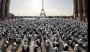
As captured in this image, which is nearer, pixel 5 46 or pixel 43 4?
pixel 5 46

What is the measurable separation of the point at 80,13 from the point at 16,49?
51.0ft

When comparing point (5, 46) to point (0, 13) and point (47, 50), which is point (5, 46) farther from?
point (0, 13)

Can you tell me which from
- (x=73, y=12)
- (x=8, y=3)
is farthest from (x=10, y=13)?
(x=73, y=12)

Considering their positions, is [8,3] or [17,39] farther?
[8,3]

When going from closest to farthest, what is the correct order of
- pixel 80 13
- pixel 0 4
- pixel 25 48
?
pixel 25 48
pixel 80 13
pixel 0 4

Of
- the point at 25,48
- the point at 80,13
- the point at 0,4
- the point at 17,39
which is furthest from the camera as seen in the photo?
the point at 0,4

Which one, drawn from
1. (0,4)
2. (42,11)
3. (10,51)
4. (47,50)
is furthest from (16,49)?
(42,11)

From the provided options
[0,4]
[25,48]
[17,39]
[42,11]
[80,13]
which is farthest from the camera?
[42,11]

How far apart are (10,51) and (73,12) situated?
17.9 metres

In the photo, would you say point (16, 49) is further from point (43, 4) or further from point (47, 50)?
point (43, 4)

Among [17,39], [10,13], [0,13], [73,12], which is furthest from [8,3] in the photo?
[17,39]

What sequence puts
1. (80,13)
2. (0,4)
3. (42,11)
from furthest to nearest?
(42,11) < (0,4) < (80,13)

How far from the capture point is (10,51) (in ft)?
7.76

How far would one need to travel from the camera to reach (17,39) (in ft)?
9.79
